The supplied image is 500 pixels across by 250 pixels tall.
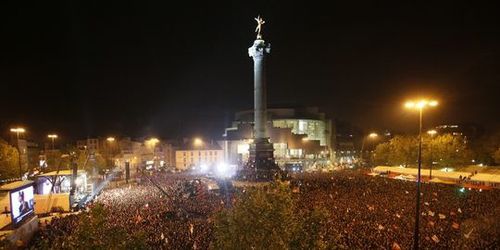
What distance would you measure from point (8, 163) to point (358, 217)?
40.2 m

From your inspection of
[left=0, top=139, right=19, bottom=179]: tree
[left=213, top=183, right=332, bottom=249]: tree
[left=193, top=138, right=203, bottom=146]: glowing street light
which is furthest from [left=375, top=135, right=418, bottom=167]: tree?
[left=0, top=139, right=19, bottom=179]: tree

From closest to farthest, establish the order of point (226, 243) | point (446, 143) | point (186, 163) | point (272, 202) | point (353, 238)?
1. point (226, 243)
2. point (272, 202)
3. point (353, 238)
4. point (446, 143)
5. point (186, 163)

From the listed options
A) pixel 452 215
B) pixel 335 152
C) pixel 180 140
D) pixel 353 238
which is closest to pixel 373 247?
pixel 353 238

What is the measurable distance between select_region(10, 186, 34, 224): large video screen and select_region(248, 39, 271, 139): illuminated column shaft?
103ft

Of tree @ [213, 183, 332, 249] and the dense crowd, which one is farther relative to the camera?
the dense crowd

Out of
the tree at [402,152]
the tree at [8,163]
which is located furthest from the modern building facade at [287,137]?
the tree at [8,163]

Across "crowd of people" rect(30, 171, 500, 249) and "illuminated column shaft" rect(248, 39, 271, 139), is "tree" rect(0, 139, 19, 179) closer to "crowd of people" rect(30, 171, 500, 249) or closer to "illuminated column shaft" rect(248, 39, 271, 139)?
"crowd of people" rect(30, 171, 500, 249)

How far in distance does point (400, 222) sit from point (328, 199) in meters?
7.46

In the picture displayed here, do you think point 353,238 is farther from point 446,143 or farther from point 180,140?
point 180,140

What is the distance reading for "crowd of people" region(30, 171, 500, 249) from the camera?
1616 centimetres

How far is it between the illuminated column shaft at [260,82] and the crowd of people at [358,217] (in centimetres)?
1782

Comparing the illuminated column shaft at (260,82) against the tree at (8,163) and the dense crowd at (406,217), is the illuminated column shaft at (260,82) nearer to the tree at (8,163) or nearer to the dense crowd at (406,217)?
the dense crowd at (406,217)

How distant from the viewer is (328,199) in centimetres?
2634

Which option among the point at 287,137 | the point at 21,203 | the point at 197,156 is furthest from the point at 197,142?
the point at 21,203
